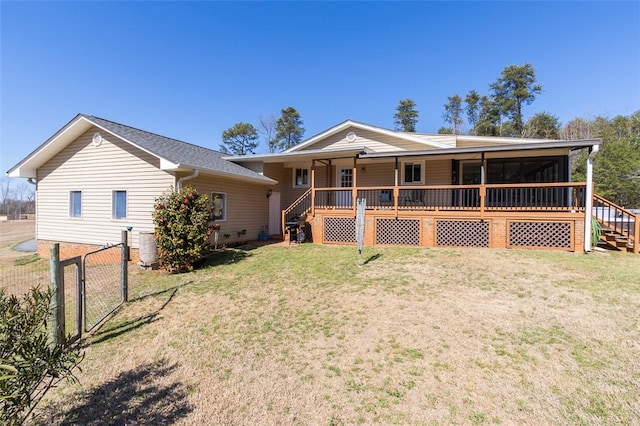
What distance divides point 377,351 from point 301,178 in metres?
12.8

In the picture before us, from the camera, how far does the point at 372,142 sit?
1440 cm

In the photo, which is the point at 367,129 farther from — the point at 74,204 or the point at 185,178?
the point at 74,204

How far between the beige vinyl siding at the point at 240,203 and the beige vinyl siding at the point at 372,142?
4.10m

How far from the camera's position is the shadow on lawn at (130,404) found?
279 centimetres

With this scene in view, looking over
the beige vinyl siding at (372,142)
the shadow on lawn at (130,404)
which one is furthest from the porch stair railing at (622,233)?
the shadow on lawn at (130,404)

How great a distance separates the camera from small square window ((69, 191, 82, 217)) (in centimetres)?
1180

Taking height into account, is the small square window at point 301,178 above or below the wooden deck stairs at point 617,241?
above

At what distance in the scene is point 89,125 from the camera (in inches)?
432

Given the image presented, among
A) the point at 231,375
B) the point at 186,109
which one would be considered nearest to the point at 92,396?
the point at 231,375

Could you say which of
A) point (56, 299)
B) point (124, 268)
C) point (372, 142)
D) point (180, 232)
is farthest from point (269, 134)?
point (56, 299)

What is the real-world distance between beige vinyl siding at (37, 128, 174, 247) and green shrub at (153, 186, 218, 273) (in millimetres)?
1841

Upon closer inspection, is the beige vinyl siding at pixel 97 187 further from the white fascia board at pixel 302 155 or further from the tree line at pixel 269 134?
the tree line at pixel 269 134

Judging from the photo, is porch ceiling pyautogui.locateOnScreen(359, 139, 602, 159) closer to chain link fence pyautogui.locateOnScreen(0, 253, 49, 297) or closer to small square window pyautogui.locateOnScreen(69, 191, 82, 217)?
chain link fence pyautogui.locateOnScreen(0, 253, 49, 297)

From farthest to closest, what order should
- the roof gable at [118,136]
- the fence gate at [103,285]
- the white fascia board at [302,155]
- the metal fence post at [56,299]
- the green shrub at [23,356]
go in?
the white fascia board at [302,155], the roof gable at [118,136], the fence gate at [103,285], the metal fence post at [56,299], the green shrub at [23,356]
